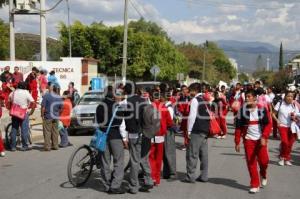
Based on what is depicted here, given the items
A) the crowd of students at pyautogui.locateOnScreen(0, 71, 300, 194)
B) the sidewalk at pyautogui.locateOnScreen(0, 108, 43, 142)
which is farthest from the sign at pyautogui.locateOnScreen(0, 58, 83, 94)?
the crowd of students at pyautogui.locateOnScreen(0, 71, 300, 194)

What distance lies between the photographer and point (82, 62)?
32.3 meters

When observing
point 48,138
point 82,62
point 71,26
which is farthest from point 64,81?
point 71,26

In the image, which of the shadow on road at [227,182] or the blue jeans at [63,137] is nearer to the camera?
the shadow on road at [227,182]

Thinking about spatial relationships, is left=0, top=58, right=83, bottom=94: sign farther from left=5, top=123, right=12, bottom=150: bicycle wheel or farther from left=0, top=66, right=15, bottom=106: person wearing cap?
left=5, top=123, right=12, bottom=150: bicycle wheel

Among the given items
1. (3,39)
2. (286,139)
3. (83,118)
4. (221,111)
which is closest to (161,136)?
(286,139)

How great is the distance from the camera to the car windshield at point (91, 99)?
67.0 feet

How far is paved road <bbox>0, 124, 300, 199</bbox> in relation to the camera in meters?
9.17

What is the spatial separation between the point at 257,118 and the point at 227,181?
1.56 meters

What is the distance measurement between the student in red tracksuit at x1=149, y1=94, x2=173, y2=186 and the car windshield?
1016cm

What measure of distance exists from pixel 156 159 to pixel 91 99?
35.7 feet

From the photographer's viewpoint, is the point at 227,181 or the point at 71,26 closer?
the point at 227,181

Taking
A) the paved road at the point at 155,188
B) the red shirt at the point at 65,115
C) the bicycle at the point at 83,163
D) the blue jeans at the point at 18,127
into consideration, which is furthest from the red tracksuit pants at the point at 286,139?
the blue jeans at the point at 18,127

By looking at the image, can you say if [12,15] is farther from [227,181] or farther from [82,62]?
[227,181]

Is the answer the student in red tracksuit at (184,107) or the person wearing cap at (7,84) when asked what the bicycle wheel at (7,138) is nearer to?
the person wearing cap at (7,84)
